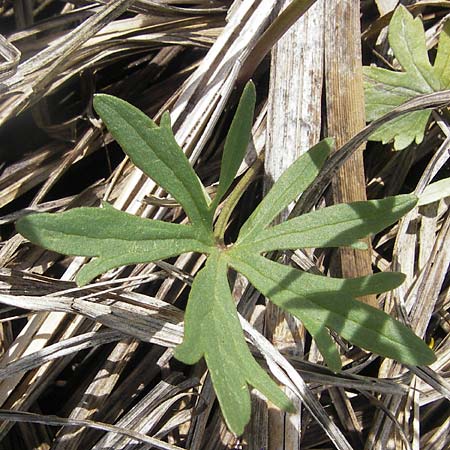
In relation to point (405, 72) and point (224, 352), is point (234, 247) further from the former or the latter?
point (405, 72)

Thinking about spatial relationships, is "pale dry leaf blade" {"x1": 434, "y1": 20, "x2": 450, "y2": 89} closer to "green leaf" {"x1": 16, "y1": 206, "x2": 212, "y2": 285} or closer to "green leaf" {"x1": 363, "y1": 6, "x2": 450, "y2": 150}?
"green leaf" {"x1": 363, "y1": 6, "x2": 450, "y2": 150}

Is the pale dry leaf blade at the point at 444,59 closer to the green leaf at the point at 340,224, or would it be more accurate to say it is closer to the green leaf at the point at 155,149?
the green leaf at the point at 340,224

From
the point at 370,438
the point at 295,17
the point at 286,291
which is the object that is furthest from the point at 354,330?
the point at 295,17

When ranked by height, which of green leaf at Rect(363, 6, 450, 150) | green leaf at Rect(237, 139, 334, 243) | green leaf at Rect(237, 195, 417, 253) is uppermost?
green leaf at Rect(363, 6, 450, 150)

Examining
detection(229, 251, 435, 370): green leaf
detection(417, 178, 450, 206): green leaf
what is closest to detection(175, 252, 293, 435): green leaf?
detection(229, 251, 435, 370): green leaf

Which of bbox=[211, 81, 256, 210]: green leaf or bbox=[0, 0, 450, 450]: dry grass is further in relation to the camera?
bbox=[0, 0, 450, 450]: dry grass

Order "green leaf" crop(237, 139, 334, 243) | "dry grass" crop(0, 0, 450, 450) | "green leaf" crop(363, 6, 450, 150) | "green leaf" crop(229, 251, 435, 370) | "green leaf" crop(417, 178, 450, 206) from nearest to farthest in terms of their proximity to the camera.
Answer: "green leaf" crop(229, 251, 435, 370) < "green leaf" crop(237, 139, 334, 243) < "dry grass" crop(0, 0, 450, 450) < "green leaf" crop(417, 178, 450, 206) < "green leaf" crop(363, 6, 450, 150)
